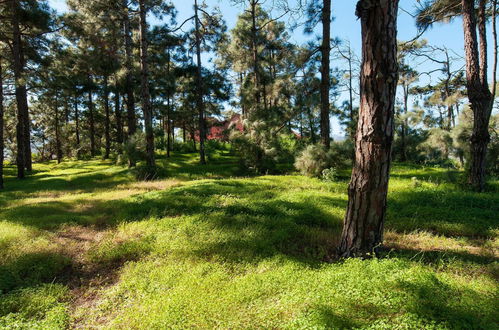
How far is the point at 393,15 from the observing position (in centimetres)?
358

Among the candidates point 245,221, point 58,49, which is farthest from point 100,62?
point 245,221

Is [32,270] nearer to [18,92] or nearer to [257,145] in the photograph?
[257,145]

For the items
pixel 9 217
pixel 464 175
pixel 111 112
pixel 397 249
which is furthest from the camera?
pixel 111 112

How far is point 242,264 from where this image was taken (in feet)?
13.6

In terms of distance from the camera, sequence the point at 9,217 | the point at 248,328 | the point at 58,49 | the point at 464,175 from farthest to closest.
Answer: the point at 58,49 < the point at 464,175 < the point at 9,217 < the point at 248,328

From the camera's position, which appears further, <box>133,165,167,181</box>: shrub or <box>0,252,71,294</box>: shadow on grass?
<box>133,165,167,181</box>: shrub

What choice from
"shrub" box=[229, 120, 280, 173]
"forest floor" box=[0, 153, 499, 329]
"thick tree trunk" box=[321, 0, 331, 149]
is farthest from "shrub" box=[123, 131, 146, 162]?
"thick tree trunk" box=[321, 0, 331, 149]

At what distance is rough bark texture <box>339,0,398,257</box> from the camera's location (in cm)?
355

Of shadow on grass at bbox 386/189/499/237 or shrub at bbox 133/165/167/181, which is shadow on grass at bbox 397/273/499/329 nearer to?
shadow on grass at bbox 386/189/499/237

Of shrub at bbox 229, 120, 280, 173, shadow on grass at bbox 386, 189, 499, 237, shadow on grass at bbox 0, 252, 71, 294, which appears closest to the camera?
shadow on grass at bbox 0, 252, 71, 294

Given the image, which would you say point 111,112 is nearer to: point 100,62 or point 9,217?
point 100,62

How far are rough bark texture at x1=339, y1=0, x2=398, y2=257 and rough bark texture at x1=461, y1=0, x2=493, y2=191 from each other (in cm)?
618

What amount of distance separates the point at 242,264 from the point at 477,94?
8.47 m

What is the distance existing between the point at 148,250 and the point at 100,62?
1703 centimetres
